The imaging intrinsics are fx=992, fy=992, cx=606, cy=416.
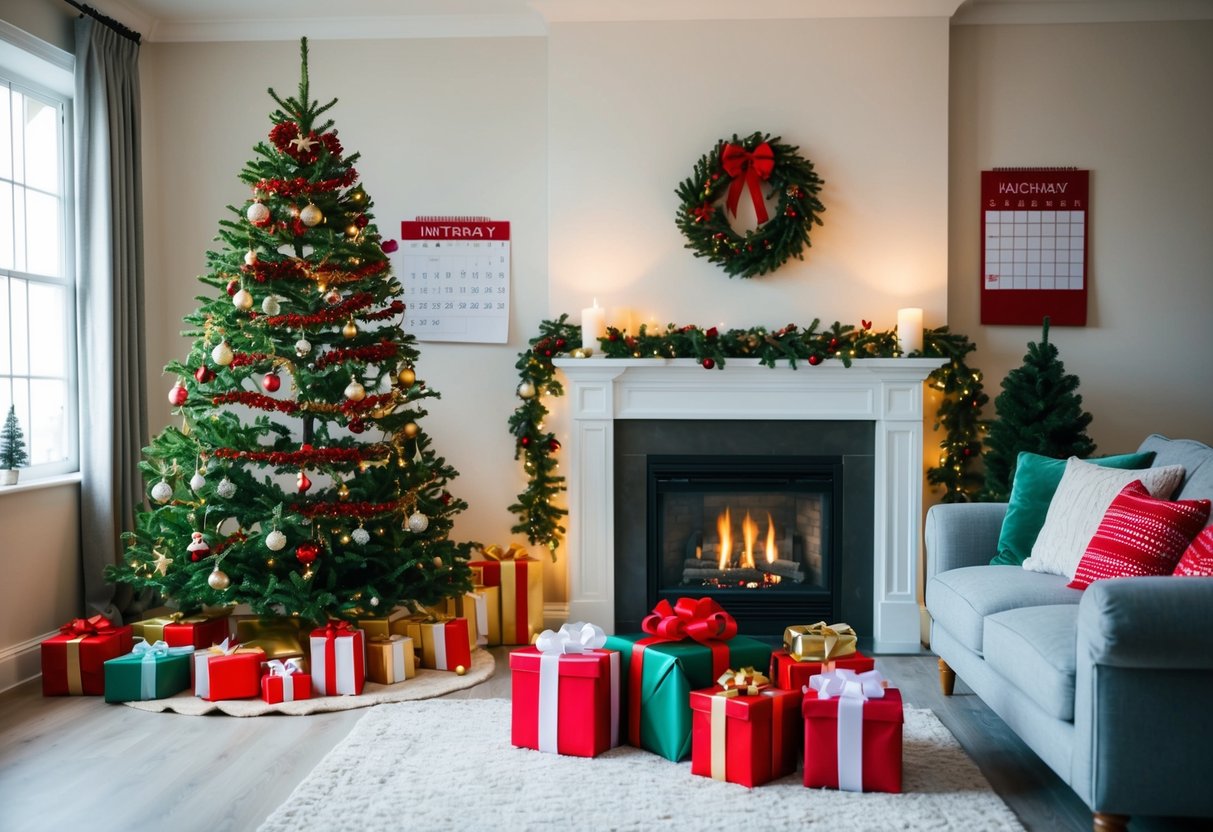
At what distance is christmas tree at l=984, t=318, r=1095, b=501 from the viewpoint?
3.98m

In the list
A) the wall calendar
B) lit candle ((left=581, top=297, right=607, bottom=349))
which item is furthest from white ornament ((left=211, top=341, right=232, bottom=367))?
lit candle ((left=581, top=297, right=607, bottom=349))

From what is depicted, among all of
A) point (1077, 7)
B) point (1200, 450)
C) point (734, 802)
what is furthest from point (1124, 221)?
point (734, 802)

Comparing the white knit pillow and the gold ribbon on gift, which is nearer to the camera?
the gold ribbon on gift

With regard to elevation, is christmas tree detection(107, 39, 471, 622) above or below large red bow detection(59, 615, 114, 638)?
above

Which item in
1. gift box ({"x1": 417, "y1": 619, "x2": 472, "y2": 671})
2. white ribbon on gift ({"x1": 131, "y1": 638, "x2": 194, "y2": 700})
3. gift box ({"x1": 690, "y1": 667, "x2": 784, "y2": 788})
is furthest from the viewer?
gift box ({"x1": 417, "y1": 619, "x2": 472, "y2": 671})

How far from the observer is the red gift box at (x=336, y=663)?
347cm

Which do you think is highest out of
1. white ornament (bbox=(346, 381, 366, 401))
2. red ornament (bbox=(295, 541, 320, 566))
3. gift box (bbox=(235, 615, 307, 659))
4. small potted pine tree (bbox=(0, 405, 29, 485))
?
white ornament (bbox=(346, 381, 366, 401))

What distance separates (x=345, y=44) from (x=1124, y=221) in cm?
361

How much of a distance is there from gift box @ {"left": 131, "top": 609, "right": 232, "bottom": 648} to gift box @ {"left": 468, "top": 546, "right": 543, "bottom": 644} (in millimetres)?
1026

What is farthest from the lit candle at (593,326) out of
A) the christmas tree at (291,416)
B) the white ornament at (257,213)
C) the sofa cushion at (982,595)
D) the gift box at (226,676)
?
the gift box at (226,676)

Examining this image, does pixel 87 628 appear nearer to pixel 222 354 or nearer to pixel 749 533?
pixel 222 354

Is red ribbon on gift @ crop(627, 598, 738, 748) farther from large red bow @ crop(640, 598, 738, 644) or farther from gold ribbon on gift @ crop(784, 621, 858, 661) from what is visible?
gold ribbon on gift @ crop(784, 621, 858, 661)

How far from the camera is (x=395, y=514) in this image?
373 centimetres

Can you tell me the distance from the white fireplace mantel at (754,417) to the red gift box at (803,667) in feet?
4.65
